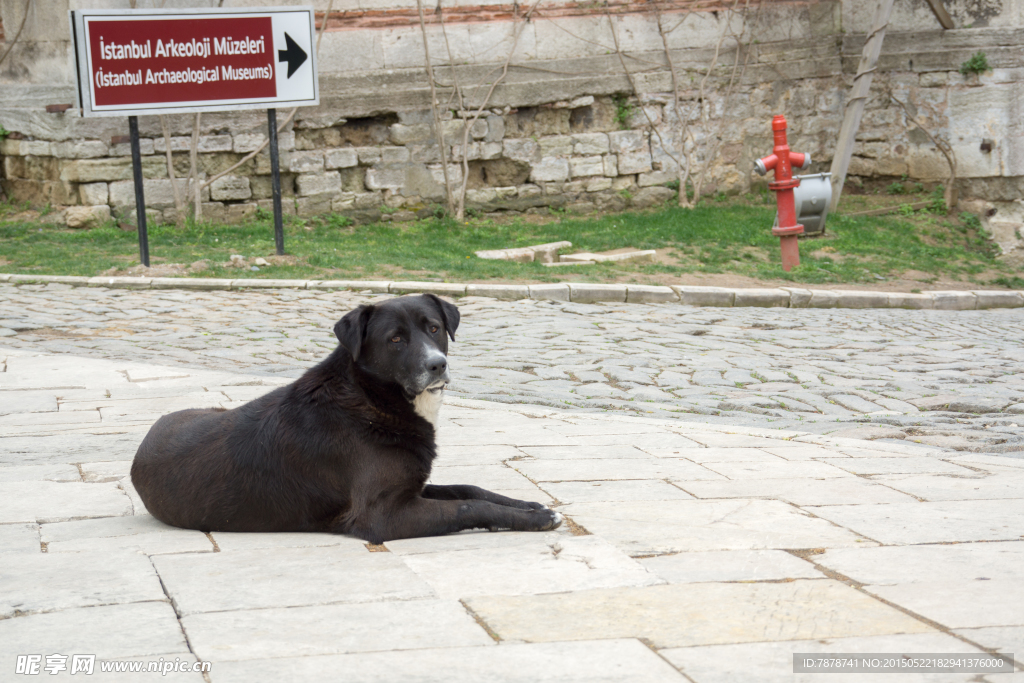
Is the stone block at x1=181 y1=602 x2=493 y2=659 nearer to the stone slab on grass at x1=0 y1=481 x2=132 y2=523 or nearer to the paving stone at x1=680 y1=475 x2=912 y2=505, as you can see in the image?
the stone slab on grass at x1=0 y1=481 x2=132 y2=523

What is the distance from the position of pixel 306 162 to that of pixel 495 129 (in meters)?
2.88

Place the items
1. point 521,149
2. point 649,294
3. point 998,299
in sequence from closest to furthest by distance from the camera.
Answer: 1. point 649,294
2. point 998,299
3. point 521,149

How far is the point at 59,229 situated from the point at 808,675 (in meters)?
14.1

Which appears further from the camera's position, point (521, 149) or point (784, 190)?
point (521, 149)

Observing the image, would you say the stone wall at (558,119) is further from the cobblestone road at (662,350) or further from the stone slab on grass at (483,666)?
the stone slab on grass at (483,666)

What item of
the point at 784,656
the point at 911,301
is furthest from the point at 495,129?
the point at 784,656

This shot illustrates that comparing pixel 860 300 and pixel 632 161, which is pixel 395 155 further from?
pixel 860 300

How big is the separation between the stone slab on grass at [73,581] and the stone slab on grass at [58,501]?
0.55 m

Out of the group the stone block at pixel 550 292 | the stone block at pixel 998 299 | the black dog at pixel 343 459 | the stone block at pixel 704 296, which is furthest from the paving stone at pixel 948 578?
the stone block at pixel 998 299

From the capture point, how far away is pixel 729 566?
3.35 meters

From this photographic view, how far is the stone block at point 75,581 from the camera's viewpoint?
119 inches

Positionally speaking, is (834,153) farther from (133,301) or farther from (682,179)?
(133,301)

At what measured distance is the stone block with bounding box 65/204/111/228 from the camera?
14555 mm

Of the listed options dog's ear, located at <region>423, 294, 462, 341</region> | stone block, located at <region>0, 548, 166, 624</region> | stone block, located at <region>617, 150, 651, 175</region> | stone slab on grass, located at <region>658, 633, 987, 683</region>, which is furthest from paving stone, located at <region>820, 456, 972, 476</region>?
stone block, located at <region>617, 150, 651, 175</region>
